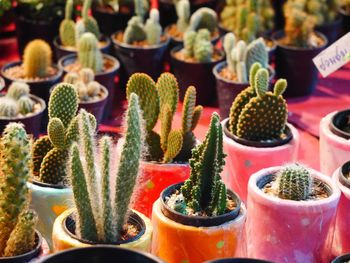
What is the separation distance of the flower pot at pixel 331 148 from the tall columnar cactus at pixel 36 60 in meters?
1.57

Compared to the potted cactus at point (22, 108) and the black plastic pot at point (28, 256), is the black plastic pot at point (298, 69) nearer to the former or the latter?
the potted cactus at point (22, 108)

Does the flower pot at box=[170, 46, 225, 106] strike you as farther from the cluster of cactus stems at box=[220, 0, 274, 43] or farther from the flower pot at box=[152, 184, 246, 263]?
the flower pot at box=[152, 184, 246, 263]

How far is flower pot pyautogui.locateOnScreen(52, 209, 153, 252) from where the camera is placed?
1946mm

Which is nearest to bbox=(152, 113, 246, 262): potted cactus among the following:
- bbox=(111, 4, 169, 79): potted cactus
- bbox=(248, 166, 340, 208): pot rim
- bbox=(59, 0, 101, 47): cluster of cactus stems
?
bbox=(248, 166, 340, 208): pot rim

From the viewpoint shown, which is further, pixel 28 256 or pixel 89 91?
pixel 89 91

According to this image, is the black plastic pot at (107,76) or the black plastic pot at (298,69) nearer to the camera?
the black plastic pot at (107,76)

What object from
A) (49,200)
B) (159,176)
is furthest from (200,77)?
(49,200)

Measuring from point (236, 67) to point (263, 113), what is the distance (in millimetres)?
1028

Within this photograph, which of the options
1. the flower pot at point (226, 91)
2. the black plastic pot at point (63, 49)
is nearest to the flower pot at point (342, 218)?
Answer: the flower pot at point (226, 91)

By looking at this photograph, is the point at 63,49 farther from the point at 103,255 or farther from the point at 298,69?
the point at 103,255

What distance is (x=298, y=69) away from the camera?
4.14 meters

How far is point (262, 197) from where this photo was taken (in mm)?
2287

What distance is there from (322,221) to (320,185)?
0.16 m

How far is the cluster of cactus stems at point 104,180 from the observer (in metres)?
1.89
